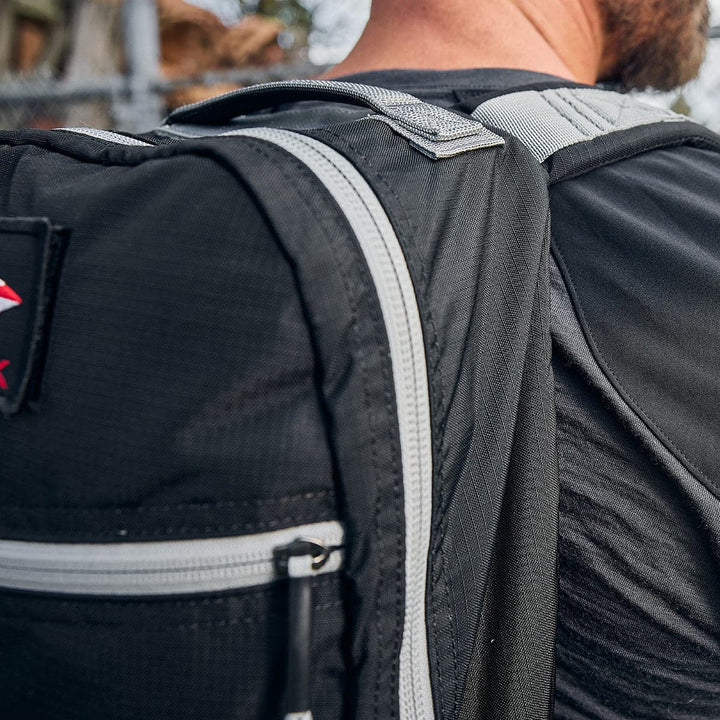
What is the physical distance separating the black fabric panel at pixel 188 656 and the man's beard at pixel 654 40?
0.94 meters

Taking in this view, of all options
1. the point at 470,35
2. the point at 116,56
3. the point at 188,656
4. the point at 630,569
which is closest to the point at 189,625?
the point at 188,656

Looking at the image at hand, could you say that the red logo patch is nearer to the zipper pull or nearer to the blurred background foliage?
the zipper pull

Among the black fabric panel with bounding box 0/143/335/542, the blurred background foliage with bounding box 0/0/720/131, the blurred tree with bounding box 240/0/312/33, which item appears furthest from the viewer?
the blurred tree with bounding box 240/0/312/33

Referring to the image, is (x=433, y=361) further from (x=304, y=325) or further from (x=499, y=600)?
(x=499, y=600)

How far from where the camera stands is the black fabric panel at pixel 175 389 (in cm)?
47

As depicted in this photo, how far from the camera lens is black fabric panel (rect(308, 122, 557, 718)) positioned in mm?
517

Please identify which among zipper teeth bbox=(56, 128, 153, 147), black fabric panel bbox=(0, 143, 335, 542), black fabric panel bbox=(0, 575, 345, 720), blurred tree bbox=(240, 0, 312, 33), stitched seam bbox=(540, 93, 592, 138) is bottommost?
black fabric panel bbox=(0, 575, 345, 720)

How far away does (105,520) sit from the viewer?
487 millimetres

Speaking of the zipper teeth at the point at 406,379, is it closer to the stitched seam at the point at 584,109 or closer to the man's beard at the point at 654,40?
the stitched seam at the point at 584,109

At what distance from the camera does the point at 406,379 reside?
1.63ft

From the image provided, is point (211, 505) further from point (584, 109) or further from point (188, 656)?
point (584, 109)

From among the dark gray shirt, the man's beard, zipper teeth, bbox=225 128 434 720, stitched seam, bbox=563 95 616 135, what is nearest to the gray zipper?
zipper teeth, bbox=225 128 434 720

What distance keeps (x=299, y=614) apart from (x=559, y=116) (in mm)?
518

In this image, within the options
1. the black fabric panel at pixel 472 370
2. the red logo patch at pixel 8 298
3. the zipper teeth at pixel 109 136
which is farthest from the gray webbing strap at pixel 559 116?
the red logo patch at pixel 8 298
